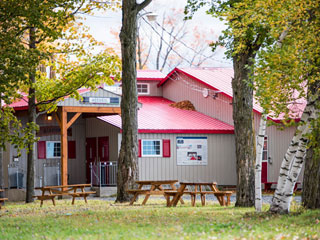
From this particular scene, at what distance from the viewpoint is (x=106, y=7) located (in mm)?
21391

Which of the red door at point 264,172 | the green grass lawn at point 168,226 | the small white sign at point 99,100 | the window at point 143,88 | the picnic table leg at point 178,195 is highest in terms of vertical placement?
the window at point 143,88

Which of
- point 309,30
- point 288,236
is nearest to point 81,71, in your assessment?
point 309,30

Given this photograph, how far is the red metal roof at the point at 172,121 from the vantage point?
26875mm

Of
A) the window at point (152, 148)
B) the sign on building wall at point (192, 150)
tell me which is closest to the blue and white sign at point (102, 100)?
the window at point (152, 148)

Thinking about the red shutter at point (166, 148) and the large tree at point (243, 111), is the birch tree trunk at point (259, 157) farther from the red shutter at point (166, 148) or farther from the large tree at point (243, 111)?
the red shutter at point (166, 148)

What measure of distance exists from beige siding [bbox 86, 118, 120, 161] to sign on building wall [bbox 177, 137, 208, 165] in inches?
111

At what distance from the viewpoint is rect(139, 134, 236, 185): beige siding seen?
2669cm

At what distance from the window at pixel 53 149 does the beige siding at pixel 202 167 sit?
4.17m

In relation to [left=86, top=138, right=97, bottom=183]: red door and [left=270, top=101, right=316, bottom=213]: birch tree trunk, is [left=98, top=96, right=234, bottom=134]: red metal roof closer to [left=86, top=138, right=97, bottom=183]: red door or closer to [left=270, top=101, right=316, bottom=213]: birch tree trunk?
[left=86, top=138, right=97, bottom=183]: red door

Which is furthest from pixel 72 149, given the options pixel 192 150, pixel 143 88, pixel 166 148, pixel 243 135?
pixel 243 135

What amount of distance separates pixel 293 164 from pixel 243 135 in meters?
3.63

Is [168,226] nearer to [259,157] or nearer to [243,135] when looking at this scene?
[259,157]

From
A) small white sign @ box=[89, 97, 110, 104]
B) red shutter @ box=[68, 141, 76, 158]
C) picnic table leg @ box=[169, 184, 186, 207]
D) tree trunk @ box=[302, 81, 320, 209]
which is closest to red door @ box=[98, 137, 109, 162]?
red shutter @ box=[68, 141, 76, 158]

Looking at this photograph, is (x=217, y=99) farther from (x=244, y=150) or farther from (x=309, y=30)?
(x=309, y=30)
